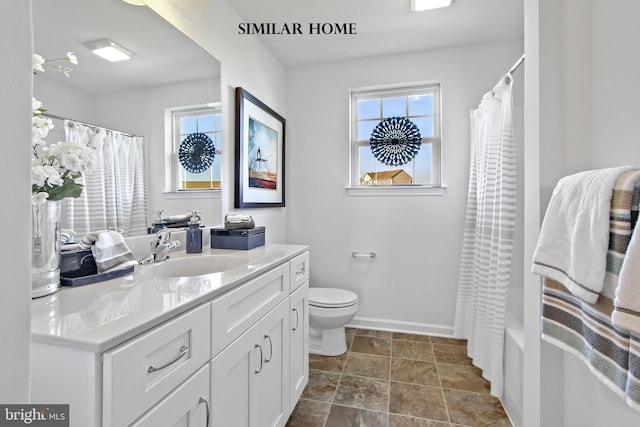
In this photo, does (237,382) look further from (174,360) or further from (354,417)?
(354,417)

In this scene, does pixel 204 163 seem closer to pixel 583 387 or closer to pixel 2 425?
pixel 2 425

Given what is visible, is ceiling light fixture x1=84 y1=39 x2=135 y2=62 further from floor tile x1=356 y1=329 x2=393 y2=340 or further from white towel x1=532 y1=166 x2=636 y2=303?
floor tile x1=356 y1=329 x2=393 y2=340

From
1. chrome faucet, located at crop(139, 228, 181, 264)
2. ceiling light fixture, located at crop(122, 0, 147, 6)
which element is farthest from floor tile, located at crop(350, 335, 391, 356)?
ceiling light fixture, located at crop(122, 0, 147, 6)

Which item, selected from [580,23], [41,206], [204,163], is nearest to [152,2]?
[204,163]

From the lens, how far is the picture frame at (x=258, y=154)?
6.25 feet

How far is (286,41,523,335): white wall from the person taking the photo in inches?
94.1

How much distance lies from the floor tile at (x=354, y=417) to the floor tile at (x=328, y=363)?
0.37 meters

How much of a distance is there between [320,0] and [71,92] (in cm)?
159

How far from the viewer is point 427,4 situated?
1.88 metres

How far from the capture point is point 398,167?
257 centimetres

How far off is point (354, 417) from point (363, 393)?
0.68 ft

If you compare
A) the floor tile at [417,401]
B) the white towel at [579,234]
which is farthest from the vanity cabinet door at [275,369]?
the white towel at [579,234]

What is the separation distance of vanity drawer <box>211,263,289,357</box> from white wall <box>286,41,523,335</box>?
4.47 feet

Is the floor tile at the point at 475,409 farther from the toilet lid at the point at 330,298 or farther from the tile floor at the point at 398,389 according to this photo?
the toilet lid at the point at 330,298
